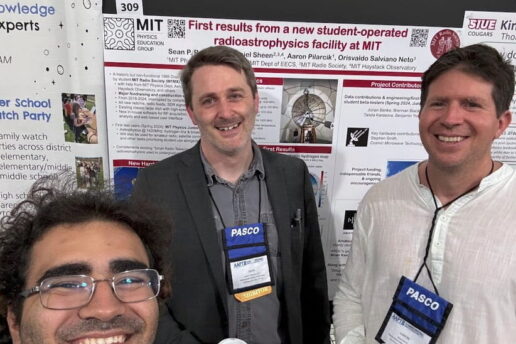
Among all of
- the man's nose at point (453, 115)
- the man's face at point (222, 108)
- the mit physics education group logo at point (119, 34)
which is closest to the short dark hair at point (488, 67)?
the man's nose at point (453, 115)

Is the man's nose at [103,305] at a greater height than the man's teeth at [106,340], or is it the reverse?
the man's nose at [103,305]

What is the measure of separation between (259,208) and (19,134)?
1.36 meters

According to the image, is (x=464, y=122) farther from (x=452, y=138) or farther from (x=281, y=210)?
(x=281, y=210)

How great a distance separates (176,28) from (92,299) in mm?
1286

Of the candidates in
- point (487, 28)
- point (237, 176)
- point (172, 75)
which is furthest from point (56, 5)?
point (487, 28)

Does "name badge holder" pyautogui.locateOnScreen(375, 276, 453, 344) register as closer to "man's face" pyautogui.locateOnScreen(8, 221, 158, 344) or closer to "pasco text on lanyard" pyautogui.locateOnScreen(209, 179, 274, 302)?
"pasco text on lanyard" pyautogui.locateOnScreen(209, 179, 274, 302)

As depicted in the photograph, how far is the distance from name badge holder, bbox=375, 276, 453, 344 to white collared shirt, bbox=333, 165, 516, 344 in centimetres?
2

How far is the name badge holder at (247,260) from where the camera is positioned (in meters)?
1.41

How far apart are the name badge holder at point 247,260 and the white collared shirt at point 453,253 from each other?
373mm

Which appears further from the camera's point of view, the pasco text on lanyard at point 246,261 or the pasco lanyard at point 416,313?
the pasco text on lanyard at point 246,261

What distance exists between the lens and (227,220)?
144cm

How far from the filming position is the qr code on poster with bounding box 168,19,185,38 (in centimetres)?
166

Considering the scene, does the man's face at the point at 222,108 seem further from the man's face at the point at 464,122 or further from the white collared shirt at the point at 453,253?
the man's face at the point at 464,122

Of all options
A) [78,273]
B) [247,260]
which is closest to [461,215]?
[247,260]
